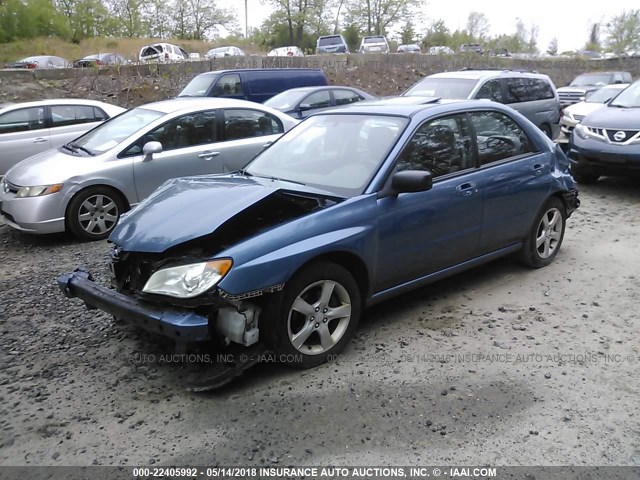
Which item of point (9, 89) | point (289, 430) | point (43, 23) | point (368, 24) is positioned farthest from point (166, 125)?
point (368, 24)

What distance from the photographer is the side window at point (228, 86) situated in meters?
12.5

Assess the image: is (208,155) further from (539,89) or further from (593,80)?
(593,80)

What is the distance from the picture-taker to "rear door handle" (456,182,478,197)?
4355mm

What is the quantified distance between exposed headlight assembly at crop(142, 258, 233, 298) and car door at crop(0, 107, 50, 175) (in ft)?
22.9

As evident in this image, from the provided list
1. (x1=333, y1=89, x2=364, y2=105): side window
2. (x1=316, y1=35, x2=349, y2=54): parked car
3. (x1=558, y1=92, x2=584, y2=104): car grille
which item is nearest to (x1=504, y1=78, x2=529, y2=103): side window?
(x1=333, y1=89, x2=364, y2=105): side window

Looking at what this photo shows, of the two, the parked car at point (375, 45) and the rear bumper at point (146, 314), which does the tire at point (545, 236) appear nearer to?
the rear bumper at point (146, 314)

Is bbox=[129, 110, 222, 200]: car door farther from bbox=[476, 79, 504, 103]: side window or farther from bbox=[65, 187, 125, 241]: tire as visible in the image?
bbox=[476, 79, 504, 103]: side window

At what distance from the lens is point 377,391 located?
11.0ft

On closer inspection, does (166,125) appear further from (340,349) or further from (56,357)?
(340,349)

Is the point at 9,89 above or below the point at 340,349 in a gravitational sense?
above

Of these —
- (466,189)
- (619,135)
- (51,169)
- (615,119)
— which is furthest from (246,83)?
(466,189)

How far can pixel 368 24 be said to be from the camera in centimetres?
5431

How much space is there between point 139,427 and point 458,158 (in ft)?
10.1

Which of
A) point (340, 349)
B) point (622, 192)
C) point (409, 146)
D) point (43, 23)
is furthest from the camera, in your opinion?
point (43, 23)
